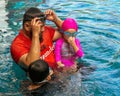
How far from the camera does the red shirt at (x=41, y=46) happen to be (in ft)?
18.4

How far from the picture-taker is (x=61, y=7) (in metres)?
12.1

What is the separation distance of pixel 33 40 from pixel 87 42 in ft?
10.9

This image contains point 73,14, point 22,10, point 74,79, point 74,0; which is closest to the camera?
point 74,79

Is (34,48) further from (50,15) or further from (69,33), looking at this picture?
(50,15)

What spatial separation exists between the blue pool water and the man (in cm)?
66

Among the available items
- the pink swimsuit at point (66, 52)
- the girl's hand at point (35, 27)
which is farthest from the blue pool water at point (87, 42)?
the girl's hand at point (35, 27)

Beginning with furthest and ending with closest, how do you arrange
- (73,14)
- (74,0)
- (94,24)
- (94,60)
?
(74,0) < (73,14) < (94,24) < (94,60)

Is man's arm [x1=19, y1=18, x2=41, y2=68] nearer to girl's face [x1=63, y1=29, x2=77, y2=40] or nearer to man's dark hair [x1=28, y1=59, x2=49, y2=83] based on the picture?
man's dark hair [x1=28, y1=59, x2=49, y2=83]

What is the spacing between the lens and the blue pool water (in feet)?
19.4

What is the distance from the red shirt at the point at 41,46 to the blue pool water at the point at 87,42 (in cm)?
61

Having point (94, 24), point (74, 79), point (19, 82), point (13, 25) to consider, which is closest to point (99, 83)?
point (74, 79)

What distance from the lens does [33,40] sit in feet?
17.1

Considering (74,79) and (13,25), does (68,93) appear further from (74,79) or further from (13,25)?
(13,25)

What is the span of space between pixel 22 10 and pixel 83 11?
7.72 ft
